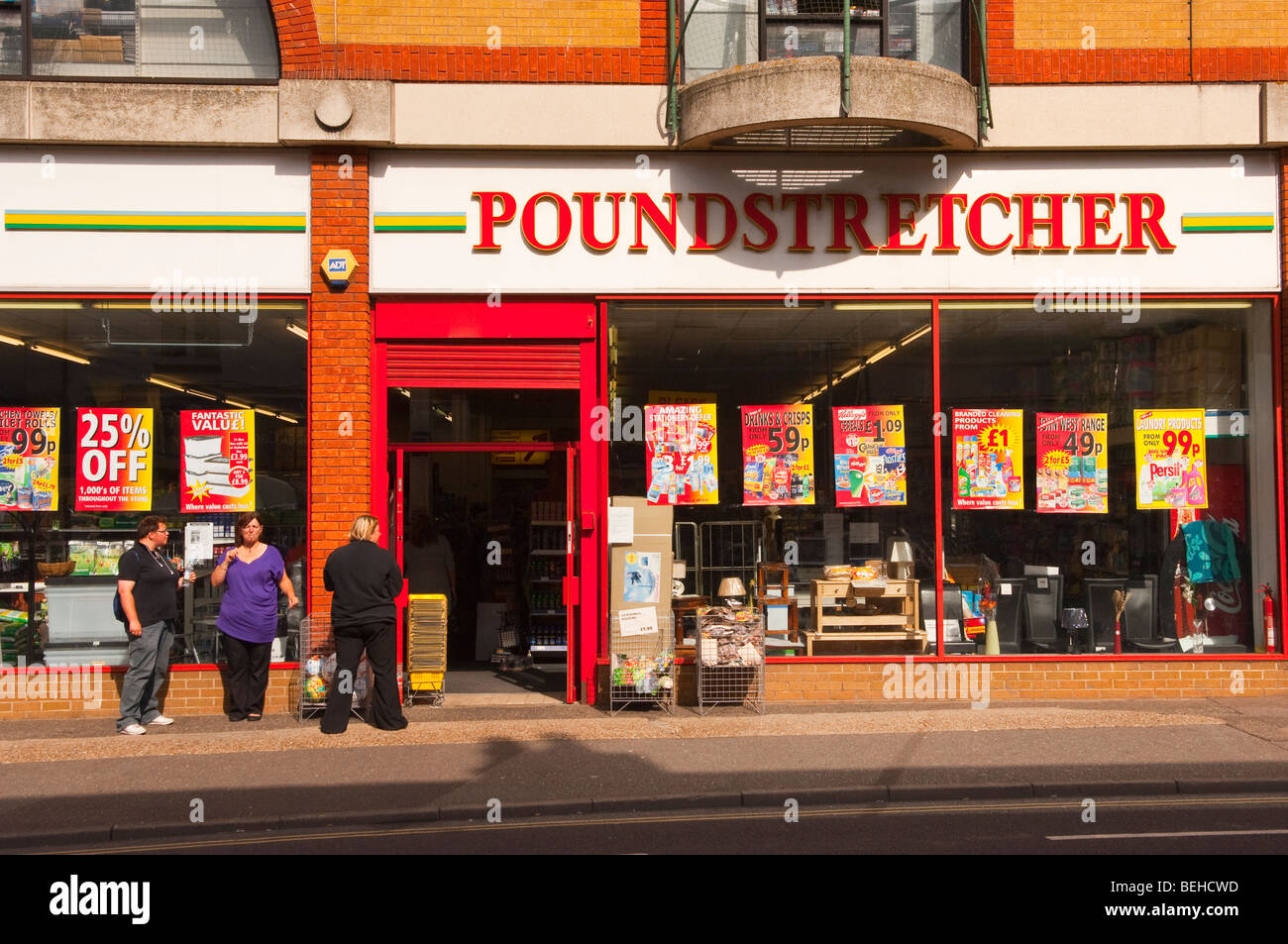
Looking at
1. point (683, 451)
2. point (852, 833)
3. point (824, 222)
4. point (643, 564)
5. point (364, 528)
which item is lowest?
point (852, 833)

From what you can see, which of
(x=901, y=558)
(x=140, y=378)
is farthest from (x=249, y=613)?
(x=901, y=558)

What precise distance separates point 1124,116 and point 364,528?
8175 millimetres

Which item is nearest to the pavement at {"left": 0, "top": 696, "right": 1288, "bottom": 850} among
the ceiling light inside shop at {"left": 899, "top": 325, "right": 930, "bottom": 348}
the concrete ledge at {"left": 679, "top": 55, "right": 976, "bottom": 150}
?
the ceiling light inside shop at {"left": 899, "top": 325, "right": 930, "bottom": 348}

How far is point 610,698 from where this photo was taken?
10641mm

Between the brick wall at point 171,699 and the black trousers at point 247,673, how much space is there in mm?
288

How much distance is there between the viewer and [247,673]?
10.4 m

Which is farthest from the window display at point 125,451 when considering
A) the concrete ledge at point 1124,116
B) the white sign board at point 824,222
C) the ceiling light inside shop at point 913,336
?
the concrete ledge at point 1124,116

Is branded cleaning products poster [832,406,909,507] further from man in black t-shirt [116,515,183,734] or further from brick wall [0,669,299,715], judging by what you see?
man in black t-shirt [116,515,183,734]

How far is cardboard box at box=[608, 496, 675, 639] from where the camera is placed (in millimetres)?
10898

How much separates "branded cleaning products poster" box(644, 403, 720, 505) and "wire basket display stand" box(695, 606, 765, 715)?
1.32 m

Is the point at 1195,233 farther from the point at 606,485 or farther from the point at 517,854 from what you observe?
the point at 517,854

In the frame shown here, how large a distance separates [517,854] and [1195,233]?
29.6 ft

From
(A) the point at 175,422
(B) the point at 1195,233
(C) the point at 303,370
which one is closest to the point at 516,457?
(C) the point at 303,370

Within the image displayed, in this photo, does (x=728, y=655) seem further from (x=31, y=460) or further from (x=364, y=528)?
(x=31, y=460)
